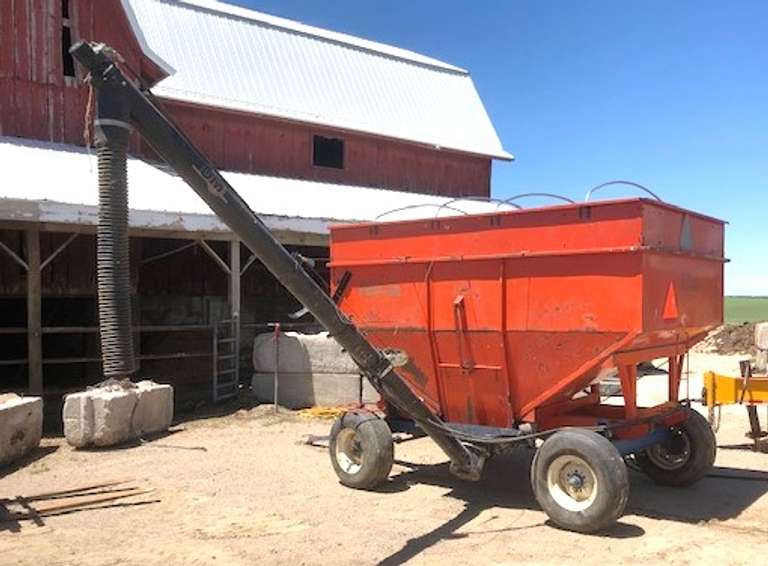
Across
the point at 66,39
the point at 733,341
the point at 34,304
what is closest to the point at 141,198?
the point at 34,304

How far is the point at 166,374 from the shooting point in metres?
16.6

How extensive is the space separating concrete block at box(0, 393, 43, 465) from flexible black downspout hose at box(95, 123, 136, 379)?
12.6 feet

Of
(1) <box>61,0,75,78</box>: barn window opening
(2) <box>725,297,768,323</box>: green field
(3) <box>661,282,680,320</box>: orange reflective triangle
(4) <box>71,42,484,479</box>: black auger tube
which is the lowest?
(2) <box>725,297,768,323</box>: green field

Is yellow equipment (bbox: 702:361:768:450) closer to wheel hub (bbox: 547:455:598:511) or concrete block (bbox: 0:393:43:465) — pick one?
wheel hub (bbox: 547:455:598:511)

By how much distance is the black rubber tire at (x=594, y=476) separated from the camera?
6125mm

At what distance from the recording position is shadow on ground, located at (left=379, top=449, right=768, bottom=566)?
249 inches

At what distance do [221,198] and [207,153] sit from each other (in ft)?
44.7

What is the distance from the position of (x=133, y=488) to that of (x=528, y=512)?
12.7 ft

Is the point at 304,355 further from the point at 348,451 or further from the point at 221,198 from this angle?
the point at 221,198

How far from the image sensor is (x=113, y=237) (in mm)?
5352

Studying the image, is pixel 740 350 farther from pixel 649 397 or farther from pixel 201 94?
pixel 201 94

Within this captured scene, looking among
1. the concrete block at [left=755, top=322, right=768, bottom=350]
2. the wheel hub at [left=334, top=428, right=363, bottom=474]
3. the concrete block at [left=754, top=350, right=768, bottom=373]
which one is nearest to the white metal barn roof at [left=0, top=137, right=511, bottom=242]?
the wheel hub at [left=334, top=428, right=363, bottom=474]

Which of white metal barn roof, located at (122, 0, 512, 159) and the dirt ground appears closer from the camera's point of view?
the dirt ground

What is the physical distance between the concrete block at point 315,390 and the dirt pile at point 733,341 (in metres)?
15.9
